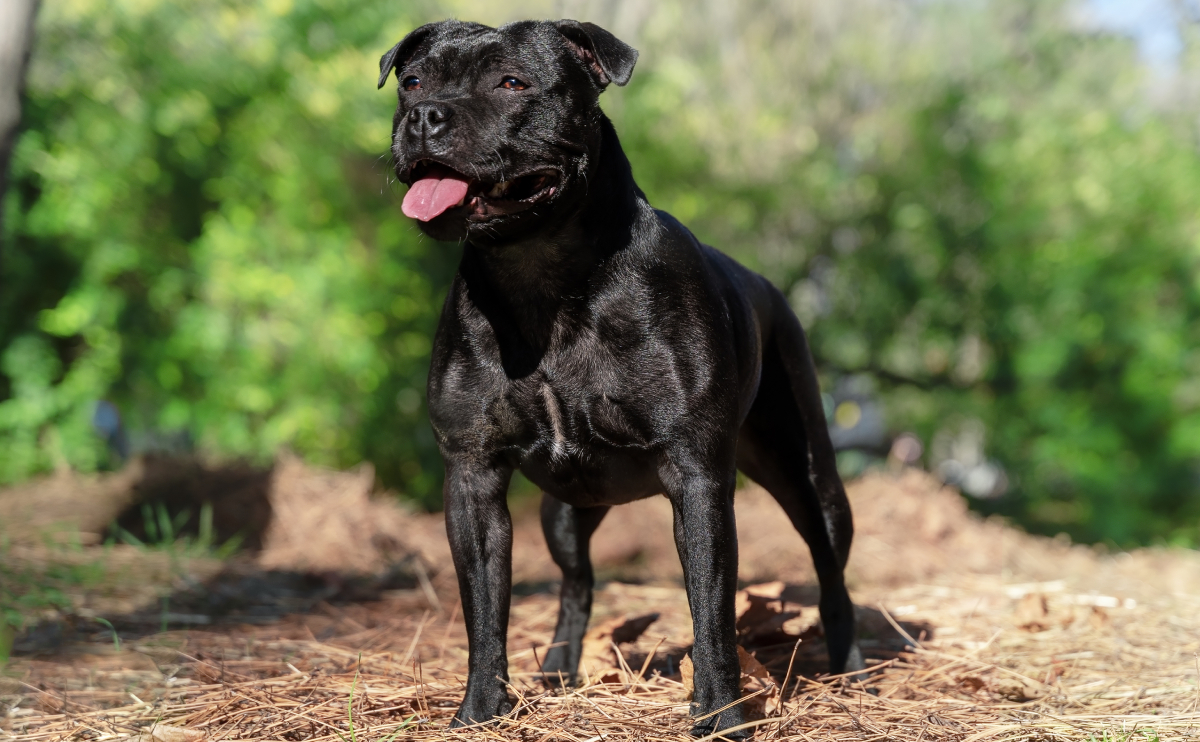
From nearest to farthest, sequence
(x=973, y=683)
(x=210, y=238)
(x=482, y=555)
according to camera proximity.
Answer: (x=482, y=555), (x=973, y=683), (x=210, y=238)

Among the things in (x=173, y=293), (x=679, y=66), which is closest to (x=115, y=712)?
(x=173, y=293)

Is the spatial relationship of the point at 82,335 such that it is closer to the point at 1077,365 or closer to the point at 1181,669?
the point at 1181,669

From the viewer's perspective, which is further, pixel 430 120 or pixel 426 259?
pixel 426 259

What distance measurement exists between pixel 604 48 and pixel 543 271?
676mm

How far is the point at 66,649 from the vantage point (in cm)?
369

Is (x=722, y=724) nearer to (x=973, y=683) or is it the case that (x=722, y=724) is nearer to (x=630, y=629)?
(x=630, y=629)

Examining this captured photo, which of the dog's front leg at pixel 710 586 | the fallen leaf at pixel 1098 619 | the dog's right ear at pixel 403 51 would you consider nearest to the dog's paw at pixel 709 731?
the dog's front leg at pixel 710 586

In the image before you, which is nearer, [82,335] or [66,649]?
[66,649]

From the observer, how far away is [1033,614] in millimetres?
4250

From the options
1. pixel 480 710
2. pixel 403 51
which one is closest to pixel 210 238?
pixel 403 51

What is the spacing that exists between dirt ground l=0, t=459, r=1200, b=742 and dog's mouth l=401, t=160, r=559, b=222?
135 cm

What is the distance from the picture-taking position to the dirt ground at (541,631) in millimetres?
2742

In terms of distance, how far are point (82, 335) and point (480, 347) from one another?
6012 millimetres

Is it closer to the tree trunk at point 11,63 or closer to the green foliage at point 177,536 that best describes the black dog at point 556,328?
the tree trunk at point 11,63
